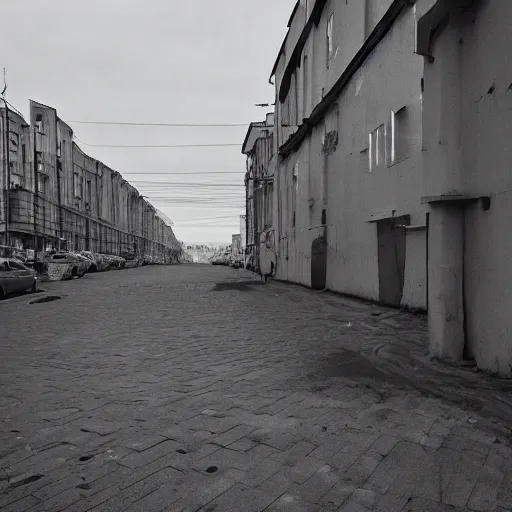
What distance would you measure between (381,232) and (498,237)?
6.71m

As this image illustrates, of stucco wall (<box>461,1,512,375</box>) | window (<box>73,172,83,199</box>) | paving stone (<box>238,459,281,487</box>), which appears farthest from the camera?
window (<box>73,172,83,199</box>)

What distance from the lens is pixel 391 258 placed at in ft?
35.8

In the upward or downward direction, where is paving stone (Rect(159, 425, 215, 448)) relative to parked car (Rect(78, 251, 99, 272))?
downward

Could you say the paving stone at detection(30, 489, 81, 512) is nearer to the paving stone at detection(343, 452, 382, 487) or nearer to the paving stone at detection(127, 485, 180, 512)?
the paving stone at detection(127, 485, 180, 512)

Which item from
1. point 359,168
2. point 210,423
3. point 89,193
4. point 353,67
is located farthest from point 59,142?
point 210,423

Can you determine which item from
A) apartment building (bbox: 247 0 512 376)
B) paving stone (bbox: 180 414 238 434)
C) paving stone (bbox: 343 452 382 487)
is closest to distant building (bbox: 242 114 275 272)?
apartment building (bbox: 247 0 512 376)

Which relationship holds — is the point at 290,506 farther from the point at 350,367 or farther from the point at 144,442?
the point at 350,367

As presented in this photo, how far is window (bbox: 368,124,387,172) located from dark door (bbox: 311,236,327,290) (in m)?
4.77

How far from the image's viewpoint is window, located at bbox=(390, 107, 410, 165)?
400 inches

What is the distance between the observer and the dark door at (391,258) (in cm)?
1040

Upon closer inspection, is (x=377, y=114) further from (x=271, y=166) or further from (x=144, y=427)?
(x=271, y=166)

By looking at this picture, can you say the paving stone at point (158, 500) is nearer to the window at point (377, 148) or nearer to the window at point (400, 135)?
the window at point (400, 135)

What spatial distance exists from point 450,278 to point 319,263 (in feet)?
37.9

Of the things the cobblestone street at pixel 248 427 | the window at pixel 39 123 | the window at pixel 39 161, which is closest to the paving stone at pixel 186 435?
the cobblestone street at pixel 248 427
